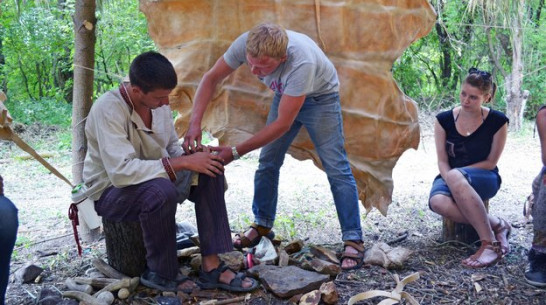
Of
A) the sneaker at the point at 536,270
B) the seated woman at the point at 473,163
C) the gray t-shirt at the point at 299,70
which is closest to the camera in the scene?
the gray t-shirt at the point at 299,70

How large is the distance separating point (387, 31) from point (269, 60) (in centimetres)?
114

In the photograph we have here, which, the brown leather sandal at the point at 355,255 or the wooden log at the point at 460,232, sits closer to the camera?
the brown leather sandal at the point at 355,255

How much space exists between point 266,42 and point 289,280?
1.16 meters

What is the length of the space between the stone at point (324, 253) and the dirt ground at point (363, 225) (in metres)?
0.12

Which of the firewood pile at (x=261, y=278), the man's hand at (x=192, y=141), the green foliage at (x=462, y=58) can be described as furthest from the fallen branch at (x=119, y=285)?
the green foliage at (x=462, y=58)

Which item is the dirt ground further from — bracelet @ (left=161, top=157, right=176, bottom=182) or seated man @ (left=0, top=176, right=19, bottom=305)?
bracelet @ (left=161, top=157, right=176, bottom=182)

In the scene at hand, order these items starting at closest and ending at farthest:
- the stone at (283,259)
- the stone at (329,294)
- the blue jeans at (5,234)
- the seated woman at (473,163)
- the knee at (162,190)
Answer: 1. the blue jeans at (5,234)
2. the knee at (162,190)
3. the stone at (329,294)
4. the stone at (283,259)
5. the seated woman at (473,163)

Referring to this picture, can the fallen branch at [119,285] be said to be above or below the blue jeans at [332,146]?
below

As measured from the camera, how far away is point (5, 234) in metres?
2.08

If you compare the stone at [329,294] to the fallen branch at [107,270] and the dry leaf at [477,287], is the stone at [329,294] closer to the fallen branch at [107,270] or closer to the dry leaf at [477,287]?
the dry leaf at [477,287]

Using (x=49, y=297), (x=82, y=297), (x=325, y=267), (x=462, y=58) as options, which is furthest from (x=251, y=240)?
(x=462, y=58)

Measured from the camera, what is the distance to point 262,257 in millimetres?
3043

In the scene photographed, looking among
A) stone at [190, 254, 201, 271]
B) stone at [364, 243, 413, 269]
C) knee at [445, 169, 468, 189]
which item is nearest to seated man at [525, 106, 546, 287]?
knee at [445, 169, 468, 189]

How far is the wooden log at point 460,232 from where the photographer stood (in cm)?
333
